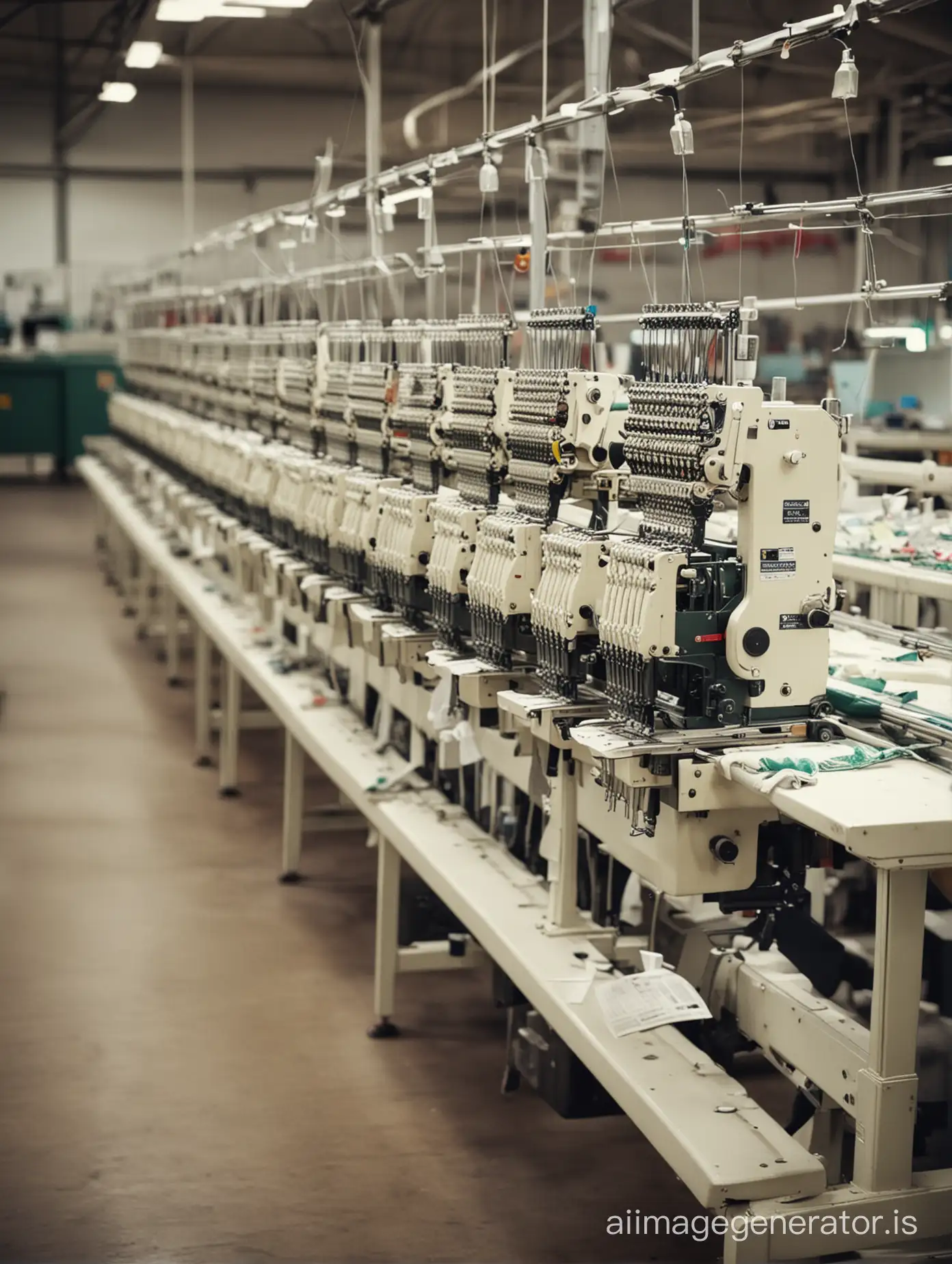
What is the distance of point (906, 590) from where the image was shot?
5.25 meters

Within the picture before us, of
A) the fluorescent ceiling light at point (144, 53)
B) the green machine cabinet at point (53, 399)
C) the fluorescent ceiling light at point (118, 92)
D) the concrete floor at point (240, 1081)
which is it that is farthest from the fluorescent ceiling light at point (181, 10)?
the green machine cabinet at point (53, 399)

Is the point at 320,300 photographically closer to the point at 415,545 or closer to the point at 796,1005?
the point at 415,545

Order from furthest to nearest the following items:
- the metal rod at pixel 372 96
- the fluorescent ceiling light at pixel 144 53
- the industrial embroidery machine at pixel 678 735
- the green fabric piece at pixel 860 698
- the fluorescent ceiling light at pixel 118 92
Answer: the fluorescent ceiling light at pixel 118 92 → the fluorescent ceiling light at pixel 144 53 → the metal rod at pixel 372 96 → the green fabric piece at pixel 860 698 → the industrial embroidery machine at pixel 678 735

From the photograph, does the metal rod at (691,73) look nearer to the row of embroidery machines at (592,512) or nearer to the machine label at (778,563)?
the row of embroidery machines at (592,512)

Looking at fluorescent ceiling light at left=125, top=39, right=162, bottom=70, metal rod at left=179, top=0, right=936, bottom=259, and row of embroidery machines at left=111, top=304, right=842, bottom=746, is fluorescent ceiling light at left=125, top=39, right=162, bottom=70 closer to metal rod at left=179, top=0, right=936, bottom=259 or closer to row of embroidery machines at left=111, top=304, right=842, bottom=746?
row of embroidery machines at left=111, top=304, right=842, bottom=746

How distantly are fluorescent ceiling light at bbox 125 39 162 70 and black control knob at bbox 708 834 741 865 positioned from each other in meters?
7.23

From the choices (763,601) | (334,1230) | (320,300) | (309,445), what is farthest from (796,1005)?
(320,300)

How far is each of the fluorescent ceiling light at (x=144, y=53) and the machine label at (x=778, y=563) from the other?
699 centimetres

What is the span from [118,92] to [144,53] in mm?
2473

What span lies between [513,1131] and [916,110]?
12.4 metres

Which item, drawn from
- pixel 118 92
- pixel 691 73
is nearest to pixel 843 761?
pixel 691 73

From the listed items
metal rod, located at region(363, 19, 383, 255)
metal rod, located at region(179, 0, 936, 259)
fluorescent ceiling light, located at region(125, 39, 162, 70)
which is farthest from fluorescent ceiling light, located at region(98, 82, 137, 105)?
metal rod, located at region(179, 0, 936, 259)

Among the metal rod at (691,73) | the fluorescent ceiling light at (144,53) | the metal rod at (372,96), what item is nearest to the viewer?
the metal rod at (691,73)

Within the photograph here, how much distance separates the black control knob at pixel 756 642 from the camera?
9.68ft
